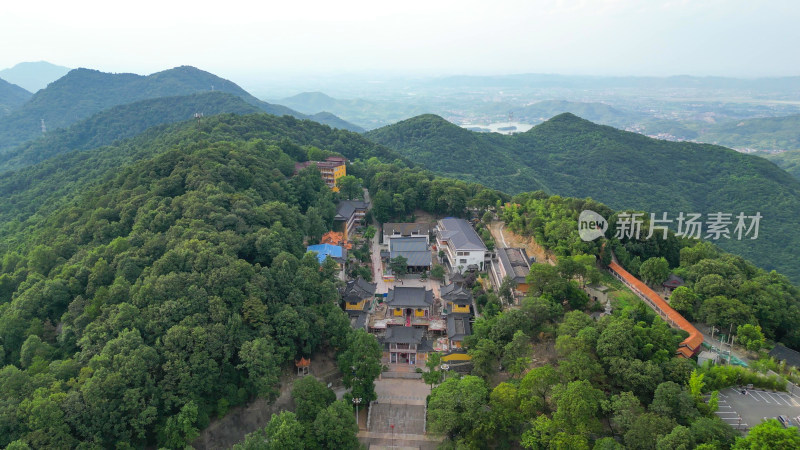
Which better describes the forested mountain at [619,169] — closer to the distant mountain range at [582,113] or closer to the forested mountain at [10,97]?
the forested mountain at [10,97]

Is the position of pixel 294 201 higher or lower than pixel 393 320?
higher

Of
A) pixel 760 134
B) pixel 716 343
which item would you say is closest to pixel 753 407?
pixel 716 343

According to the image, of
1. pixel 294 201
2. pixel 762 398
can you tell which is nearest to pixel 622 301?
pixel 762 398

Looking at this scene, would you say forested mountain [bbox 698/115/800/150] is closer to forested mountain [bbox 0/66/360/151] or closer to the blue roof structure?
forested mountain [bbox 0/66/360/151]

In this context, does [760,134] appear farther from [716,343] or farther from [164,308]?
[164,308]

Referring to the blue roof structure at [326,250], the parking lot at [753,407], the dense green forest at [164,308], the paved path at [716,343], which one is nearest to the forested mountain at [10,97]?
the dense green forest at [164,308]

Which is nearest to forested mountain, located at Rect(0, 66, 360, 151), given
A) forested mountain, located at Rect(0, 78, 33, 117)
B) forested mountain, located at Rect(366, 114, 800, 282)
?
forested mountain, located at Rect(0, 78, 33, 117)

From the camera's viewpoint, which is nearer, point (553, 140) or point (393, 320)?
point (393, 320)

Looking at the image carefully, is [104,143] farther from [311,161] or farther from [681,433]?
[681,433]
